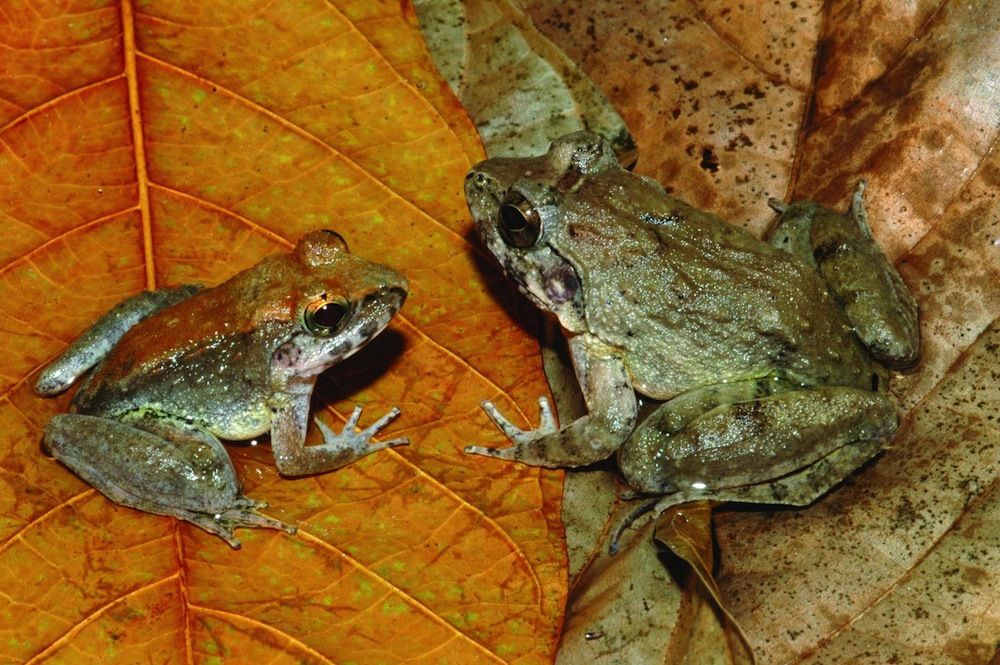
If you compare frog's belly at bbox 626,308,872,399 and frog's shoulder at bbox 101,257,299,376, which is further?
frog's belly at bbox 626,308,872,399

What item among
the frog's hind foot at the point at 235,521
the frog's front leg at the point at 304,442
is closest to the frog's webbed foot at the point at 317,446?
the frog's front leg at the point at 304,442

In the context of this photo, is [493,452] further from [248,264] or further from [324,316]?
[248,264]

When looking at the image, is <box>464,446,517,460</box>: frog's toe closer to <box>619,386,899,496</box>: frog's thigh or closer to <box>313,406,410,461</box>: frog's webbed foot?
<box>313,406,410,461</box>: frog's webbed foot

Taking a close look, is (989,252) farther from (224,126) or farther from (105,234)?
(105,234)

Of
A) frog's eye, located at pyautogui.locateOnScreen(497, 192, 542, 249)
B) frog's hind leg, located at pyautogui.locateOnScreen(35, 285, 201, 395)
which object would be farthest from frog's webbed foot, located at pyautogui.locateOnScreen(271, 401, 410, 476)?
frog's eye, located at pyautogui.locateOnScreen(497, 192, 542, 249)

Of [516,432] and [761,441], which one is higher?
A: [761,441]

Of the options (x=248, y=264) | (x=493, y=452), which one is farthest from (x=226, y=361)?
(x=493, y=452)

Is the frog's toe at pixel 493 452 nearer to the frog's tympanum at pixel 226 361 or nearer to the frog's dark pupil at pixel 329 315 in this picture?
the frog's tympanum at pixel 226 361
